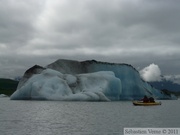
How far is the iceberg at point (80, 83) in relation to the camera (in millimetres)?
67062

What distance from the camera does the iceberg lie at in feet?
220

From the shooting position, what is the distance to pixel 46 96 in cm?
6706

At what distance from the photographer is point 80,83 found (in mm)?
72375

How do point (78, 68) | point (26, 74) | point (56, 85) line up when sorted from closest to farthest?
1. point (56, 85)
2. point (26, 74)
3. point (78, 68)

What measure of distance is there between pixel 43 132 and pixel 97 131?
3992 millimetres

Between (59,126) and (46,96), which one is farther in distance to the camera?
(46,96)

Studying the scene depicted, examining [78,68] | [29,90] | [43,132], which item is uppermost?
[78,68]

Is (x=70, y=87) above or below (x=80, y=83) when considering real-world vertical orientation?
below

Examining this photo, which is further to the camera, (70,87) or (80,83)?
(80,83)

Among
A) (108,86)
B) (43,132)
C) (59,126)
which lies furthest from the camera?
(108,86)

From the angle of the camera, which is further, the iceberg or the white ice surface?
the iceberg

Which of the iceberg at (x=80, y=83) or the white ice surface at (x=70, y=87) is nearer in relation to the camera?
the white ice surface at (x=70, y=87)

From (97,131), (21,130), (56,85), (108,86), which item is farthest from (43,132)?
(108,86)

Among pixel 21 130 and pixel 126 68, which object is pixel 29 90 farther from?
pixel 21 130
